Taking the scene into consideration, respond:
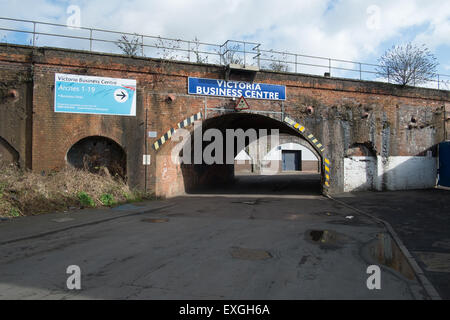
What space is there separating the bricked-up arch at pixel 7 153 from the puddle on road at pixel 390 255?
13.4 meters

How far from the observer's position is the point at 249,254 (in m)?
A: 6.78

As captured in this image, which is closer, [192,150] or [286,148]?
[192,150]

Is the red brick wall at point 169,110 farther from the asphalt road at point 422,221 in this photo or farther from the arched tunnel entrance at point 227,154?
the asphalt road at point 422,221

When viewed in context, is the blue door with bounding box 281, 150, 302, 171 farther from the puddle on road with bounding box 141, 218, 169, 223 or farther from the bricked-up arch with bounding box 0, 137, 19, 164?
the puddle on road with bounding box 141, 218, 169, 223

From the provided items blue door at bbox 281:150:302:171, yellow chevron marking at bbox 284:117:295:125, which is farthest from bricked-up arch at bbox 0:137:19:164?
blue door at bbox 281:150:302:171

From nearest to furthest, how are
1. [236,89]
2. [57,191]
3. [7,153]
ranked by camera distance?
1. [57,191]
2. [7,153]
3. [236,89]

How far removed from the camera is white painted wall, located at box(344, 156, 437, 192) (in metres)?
18.8

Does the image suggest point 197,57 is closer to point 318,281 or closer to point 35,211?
point 35,211

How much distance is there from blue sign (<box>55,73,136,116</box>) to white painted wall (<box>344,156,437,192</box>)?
38.8 ft

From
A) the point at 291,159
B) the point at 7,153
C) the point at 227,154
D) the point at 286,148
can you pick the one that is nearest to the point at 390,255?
the point at 7,153

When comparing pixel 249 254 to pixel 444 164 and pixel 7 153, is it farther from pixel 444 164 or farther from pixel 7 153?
pixel 444 164

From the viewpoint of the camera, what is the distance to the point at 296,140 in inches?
1764

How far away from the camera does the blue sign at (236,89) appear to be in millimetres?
16453

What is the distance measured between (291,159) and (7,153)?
37280 millimetres
